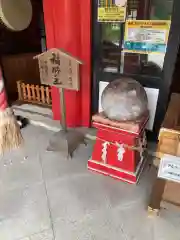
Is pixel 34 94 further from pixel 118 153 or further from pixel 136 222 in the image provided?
pixel 136 222

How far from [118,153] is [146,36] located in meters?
0.83

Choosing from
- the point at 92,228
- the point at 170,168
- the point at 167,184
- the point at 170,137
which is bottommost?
the point at 92,228

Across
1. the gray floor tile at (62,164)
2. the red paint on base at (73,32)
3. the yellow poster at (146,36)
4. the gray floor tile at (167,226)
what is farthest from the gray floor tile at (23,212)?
the yellow poster at (146,36)

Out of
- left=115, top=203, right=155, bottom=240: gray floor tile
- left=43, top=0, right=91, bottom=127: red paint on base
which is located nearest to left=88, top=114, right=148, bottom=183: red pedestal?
left=115, top=203, right=155, bottom=240: gray floor tile

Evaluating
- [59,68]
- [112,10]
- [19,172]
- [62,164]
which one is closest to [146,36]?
[112,10]

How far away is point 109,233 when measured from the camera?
1143 mm

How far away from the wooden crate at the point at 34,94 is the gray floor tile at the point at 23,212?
38.8 inches

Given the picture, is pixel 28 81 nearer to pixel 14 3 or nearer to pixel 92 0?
pixel 14 3

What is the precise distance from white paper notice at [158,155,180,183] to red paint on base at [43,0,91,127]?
0.98 metres

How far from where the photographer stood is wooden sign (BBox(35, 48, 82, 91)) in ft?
4.79

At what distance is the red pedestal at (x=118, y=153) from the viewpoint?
4.53ft

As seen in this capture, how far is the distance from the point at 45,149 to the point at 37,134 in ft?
0.86

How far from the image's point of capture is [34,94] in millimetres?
2209

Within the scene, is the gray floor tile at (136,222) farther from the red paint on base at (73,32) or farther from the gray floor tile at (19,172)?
the red paint on base at (73,32)
